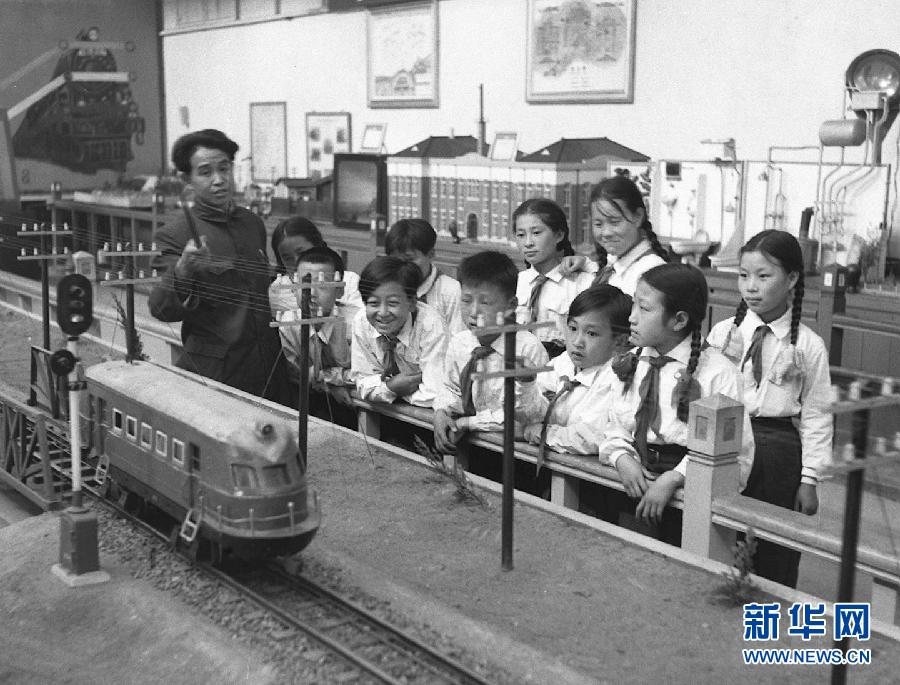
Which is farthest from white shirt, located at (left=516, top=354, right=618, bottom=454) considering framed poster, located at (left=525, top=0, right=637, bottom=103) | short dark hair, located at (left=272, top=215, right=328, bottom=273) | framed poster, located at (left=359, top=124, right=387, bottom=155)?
framed poster, located at (left=359, top=124, right=387, bottom=155)

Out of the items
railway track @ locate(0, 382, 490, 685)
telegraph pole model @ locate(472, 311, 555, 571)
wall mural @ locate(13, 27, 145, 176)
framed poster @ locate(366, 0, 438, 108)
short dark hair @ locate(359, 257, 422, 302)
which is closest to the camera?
railway track @ locate(0, 382, 490, 685)

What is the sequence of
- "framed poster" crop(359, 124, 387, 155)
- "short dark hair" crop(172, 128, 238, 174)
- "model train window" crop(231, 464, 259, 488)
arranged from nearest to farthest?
1. "model train window" crop(231, 464, 259, 488)
2. "short dark hair" crop(172, 128, 238, 174)
3. "framed poster" crop(359, 124, 387, 155)

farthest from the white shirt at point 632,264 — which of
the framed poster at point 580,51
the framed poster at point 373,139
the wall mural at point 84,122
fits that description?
the wall mural at point 84,122

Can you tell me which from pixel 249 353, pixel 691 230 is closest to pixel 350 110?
pixel 691 230

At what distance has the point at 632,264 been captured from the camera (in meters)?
4.76

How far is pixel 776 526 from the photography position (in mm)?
3611

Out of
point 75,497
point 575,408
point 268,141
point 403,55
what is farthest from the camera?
point 268,141

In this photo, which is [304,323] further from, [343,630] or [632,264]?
[632,264]

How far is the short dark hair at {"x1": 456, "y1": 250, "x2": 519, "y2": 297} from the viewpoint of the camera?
452cm

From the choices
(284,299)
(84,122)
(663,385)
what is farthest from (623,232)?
(84,122)

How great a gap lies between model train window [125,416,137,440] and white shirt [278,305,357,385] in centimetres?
137

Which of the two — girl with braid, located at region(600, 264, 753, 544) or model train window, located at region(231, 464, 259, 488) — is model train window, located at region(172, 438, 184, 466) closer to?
model train window, located at region(231, 464, 259, 488)

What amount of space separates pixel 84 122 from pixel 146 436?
11424 millimetres

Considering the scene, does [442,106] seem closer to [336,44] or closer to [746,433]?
[336,44]
